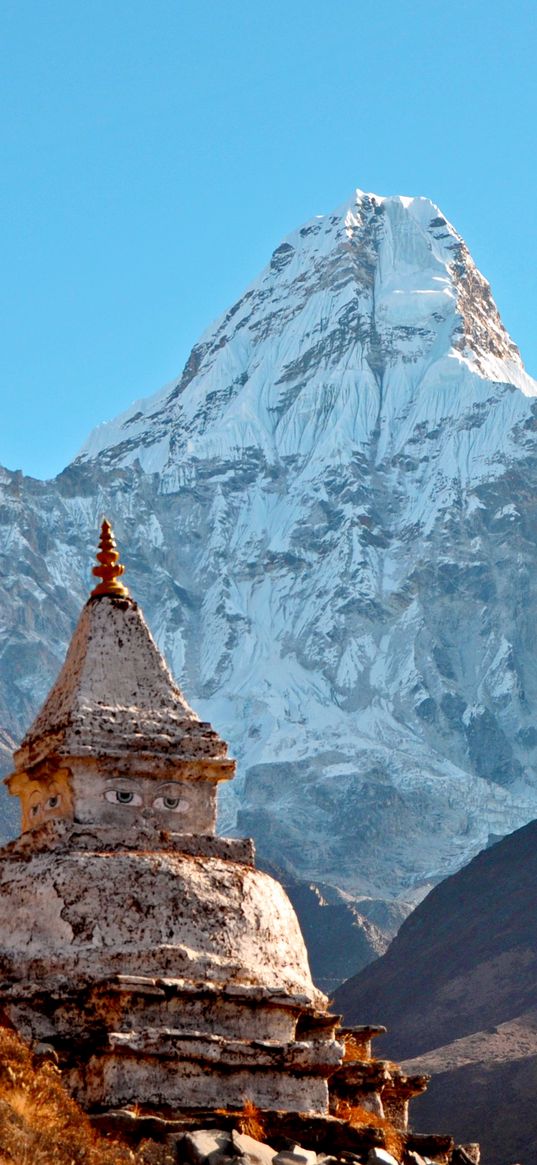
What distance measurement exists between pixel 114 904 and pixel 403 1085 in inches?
157

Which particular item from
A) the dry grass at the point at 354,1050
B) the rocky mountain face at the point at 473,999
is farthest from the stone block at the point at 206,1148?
the rocky mountain face at the point at 473,999

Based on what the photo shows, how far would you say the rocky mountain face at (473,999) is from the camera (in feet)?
308

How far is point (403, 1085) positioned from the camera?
74.8 ft

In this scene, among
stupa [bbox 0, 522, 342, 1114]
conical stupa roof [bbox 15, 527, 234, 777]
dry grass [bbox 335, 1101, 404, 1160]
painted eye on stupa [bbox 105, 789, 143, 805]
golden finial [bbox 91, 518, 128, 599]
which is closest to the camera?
stupa [bbox 0, 522, 342, 1114]

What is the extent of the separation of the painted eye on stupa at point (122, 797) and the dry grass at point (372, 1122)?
10.1 feet

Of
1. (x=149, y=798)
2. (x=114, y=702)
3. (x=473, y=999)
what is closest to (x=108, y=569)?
(x=114, y=702)

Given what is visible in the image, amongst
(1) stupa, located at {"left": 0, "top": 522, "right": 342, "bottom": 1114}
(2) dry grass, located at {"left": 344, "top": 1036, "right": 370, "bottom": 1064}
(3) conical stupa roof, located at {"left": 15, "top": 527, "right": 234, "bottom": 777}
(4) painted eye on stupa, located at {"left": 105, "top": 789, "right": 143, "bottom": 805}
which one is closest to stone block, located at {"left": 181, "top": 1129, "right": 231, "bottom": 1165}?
(1) stupa, located at {"left": 0, "top": 522, "right": 342, "bottom": 1114}

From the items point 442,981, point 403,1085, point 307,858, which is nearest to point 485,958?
point 442,981

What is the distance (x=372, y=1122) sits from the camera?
68.0 ft

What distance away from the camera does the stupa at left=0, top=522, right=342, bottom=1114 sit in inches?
769

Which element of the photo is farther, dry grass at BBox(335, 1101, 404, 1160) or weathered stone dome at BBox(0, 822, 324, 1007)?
weathered stone dome at BBox(0, 822, 324, 1007)

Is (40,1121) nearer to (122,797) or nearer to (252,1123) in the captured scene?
(252,1123)

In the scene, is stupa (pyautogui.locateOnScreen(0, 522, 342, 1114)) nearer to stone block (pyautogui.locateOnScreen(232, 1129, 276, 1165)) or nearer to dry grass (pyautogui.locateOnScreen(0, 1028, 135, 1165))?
dry grass (pyautogui.locateOnScreen(0, 1028, 135, 1165))

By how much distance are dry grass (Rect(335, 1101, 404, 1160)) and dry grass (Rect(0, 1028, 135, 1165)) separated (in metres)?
2.35
